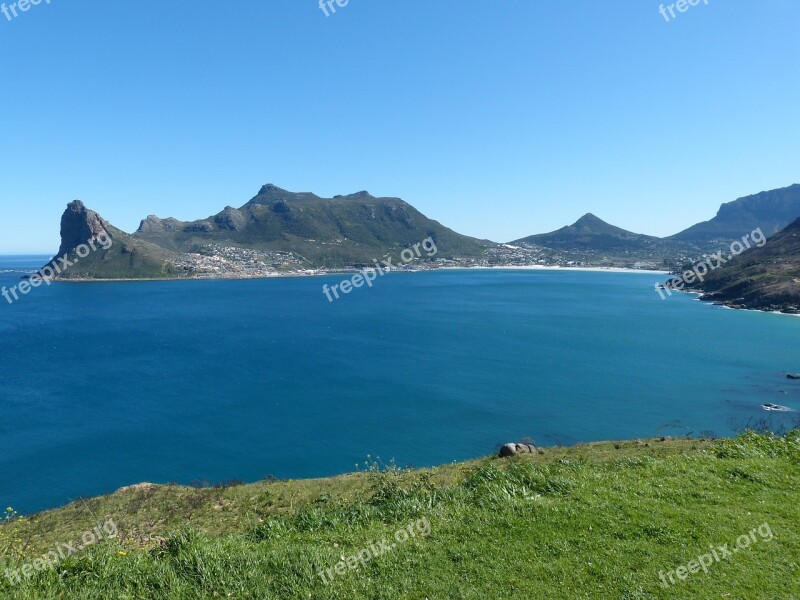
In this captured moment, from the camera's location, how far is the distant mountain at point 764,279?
10581 centimetres

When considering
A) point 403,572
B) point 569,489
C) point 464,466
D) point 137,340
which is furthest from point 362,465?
point 137,340

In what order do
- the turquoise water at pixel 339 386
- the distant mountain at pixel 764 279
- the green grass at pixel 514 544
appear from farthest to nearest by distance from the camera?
1. the distant mountain at pixel 764 279
2. the turquoise water at pixel 339 386
3. the green grass at pixel 514 544

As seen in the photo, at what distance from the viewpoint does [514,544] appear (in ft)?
32.8

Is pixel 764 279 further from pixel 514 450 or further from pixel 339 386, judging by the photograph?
pixel 514 450

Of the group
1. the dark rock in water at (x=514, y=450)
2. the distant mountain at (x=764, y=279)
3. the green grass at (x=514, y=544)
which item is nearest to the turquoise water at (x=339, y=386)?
the dark rock in water at (x=514, y=450)

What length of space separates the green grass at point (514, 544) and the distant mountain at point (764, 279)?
117 metres

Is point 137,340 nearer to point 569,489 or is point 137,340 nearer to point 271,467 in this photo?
point 271,467

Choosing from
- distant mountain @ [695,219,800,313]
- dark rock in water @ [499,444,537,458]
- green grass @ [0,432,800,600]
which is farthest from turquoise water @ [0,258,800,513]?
green grass @ [0,432,800,600]

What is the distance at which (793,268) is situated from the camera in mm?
118938

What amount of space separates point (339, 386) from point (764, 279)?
124576 millimetres

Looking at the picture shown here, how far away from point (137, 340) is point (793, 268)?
159 metres

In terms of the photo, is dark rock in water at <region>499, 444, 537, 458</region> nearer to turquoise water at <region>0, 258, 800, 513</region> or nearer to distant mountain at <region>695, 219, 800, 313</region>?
turquoise water at <region>0, 258, 800, 513</region>

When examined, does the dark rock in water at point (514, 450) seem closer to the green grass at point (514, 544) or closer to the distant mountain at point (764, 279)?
the green grass at point (514, 544)

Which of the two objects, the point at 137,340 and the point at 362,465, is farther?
the point at 137,340
